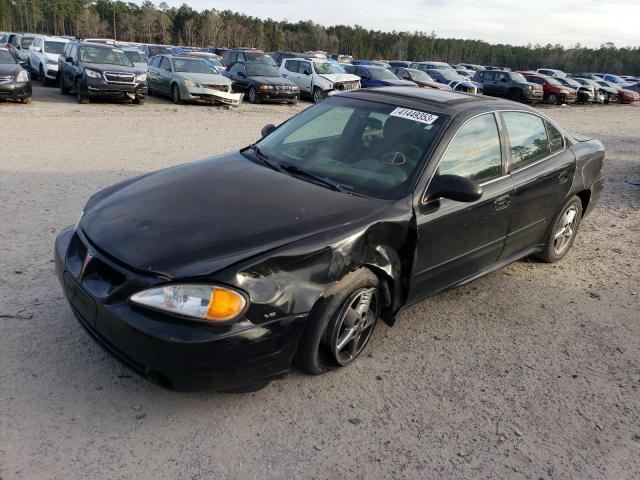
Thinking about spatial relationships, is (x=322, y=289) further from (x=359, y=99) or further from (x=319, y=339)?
(x=359, y=99)

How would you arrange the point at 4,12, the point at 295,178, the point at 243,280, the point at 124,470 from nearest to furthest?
the point at 124,470 → the point at 243,280 → the point at 295,178 → the point at 4,12

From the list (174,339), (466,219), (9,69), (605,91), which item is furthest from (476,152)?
(605,91)

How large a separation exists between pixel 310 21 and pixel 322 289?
105 m

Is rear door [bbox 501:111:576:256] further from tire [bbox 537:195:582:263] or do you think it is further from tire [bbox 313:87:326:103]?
tire [bbox 313:87:326:103]

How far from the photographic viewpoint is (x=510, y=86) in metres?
26.9

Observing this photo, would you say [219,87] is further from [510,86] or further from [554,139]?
[510,86]

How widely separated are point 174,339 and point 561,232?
4048 millimetres

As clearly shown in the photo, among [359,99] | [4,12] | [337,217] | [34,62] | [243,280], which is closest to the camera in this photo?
[243,280]

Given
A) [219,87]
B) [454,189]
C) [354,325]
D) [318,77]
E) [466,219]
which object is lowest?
[354,325]

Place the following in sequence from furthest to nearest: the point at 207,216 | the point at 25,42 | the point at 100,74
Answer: the point at 25,42
the point at 100,74
the point at 207,216

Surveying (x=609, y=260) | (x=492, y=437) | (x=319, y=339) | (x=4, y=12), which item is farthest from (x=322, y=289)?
(x=4, y=12)

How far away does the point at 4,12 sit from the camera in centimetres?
7525

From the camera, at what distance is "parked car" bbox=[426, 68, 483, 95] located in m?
24.8

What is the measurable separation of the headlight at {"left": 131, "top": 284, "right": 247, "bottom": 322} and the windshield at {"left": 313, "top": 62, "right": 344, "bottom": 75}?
1961cm
